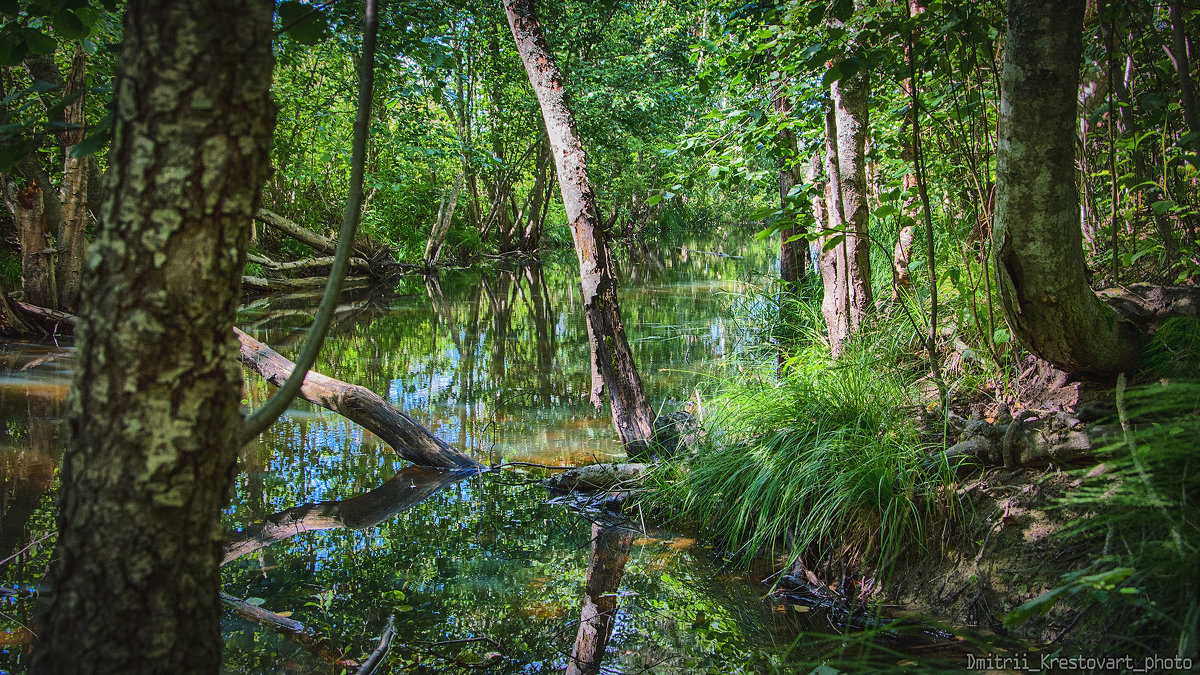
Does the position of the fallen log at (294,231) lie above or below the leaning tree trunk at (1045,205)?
above

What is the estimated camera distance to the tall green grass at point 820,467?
126 inches

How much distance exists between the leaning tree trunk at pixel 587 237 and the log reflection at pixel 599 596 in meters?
0.83

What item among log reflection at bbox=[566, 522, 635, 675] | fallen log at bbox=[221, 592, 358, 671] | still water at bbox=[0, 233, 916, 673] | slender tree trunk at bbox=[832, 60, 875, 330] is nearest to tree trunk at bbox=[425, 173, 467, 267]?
still water at bbox=[0, 233, 916, 673]

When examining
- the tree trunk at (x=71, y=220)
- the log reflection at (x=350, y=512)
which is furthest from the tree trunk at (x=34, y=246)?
the log reflection at (x=350, y=512)

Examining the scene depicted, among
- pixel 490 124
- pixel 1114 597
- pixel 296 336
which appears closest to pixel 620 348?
pixel 1114 597

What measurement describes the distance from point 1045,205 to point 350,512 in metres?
3.68

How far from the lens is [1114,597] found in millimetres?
2088

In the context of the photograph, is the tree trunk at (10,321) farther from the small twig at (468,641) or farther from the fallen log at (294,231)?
the small twig at (468,641)

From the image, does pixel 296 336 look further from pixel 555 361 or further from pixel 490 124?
pixel 490 124

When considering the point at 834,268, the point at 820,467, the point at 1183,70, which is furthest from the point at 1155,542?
the point at 834,268

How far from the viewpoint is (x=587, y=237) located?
4.50 meters

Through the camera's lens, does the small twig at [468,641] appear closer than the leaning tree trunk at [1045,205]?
No

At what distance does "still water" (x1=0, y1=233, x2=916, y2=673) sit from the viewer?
2762 mm

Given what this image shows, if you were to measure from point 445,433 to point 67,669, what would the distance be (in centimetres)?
457
